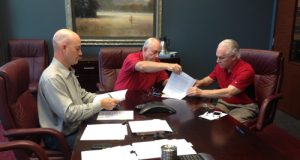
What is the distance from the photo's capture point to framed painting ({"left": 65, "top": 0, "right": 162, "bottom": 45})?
13.4ft

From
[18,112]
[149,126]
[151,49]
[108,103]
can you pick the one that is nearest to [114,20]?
[151,49]

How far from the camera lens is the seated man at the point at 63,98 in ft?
5.34

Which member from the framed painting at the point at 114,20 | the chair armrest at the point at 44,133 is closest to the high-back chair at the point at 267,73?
the chair armrest at the point at 44,133

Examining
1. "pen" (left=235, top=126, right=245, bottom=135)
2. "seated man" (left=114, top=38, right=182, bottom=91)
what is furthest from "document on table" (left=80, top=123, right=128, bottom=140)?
"seated man" (left=114, top=38, right=182, bottom=91)

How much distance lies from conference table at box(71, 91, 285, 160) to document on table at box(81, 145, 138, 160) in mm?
40

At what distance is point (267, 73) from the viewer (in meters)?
2.51

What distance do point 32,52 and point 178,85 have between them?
2.52m

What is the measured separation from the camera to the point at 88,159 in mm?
1172

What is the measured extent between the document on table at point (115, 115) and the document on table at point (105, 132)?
0.12 m

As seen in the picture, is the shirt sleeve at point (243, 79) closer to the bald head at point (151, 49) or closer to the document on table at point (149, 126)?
the bald head at point (151, 49)

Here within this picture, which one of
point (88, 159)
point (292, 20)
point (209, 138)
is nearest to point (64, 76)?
point (88, 159)

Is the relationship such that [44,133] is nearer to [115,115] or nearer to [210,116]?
[115,115]

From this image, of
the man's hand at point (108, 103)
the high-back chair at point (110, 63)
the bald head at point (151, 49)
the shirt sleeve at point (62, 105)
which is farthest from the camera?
the high-back chair at point (110, 63)

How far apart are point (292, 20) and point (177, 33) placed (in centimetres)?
169
